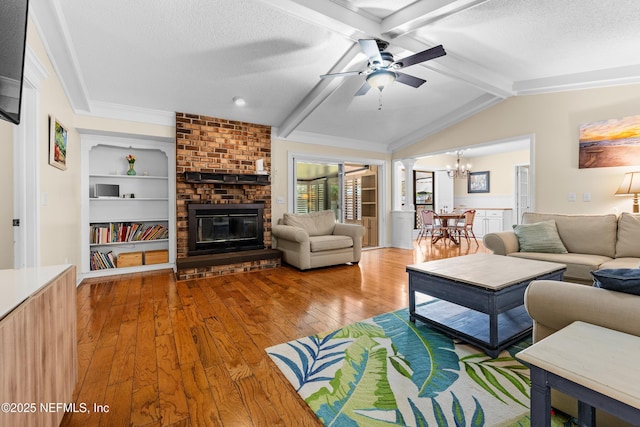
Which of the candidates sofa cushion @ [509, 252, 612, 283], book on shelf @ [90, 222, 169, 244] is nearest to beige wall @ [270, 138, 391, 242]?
book on shelf @ [90, 222, 169, 244]

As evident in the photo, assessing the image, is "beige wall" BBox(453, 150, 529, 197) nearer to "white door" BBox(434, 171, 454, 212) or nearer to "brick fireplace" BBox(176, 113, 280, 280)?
"white door" BBox(434, 171, 454, 212)

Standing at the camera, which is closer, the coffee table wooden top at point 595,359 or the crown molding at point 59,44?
the coffee table wooden top at point 595,359

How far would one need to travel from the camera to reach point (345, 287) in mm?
3514

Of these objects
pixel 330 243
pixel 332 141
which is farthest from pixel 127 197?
pixel 332 141

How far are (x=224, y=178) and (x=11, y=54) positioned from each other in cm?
316

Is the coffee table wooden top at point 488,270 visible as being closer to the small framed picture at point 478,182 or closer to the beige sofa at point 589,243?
the beige sofa at point 589,243

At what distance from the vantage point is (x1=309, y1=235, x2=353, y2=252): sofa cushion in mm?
4375

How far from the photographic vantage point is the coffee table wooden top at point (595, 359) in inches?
30.6

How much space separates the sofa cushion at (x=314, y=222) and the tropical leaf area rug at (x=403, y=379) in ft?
9.39

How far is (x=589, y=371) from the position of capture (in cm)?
84

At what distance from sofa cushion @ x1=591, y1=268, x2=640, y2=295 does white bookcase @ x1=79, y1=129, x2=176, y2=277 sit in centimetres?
478

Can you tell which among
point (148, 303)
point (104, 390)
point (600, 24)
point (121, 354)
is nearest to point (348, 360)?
point (104, 390)

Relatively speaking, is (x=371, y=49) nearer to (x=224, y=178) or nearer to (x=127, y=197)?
(x=224, y=178)

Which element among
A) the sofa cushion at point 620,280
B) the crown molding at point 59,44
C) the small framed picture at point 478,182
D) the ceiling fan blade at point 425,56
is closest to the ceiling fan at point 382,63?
the ceiling fan blade at point 425,56
